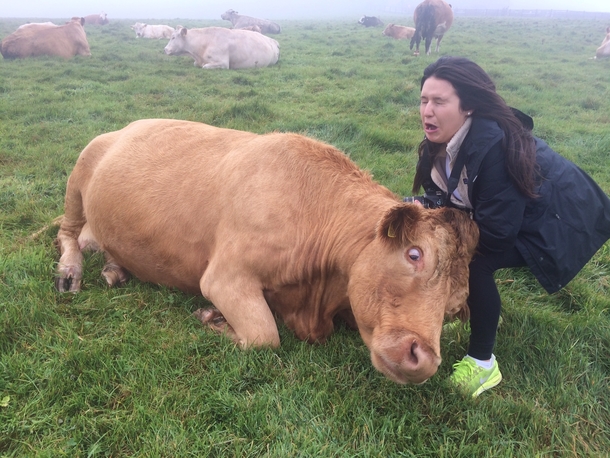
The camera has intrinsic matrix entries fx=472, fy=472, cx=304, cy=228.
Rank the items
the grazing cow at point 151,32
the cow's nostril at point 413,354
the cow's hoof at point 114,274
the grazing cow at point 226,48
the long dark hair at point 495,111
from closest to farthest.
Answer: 1. the cow's nostril at point 413,354
2. the long dark hair at point 495,111
3. the cow's hoof at point 114,274
4. the grazing cow at point 226,48
5. the grazing cow at point 151,32

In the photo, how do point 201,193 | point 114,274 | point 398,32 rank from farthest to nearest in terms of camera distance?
point 398,32
point 114,274
point 201,193

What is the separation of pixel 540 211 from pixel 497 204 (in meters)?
0.40

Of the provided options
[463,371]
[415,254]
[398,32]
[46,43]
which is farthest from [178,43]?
[398,32]

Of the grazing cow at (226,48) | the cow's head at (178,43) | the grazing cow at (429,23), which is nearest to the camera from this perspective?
the grazing cow at (226,48)

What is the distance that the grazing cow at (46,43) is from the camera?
15.9m

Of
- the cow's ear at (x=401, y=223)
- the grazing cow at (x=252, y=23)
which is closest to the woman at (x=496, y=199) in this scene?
the cow's ear at (x=401, y=223)

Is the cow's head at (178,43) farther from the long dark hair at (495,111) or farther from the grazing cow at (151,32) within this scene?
the long dark hair at (495,111)

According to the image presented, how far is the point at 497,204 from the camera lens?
9.49ft

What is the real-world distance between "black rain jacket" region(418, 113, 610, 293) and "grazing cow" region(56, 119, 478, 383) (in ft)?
0.67

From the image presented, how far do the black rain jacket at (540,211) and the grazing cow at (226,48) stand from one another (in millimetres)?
14398

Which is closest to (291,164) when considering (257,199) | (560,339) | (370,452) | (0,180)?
(257,199)

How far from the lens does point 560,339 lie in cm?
340

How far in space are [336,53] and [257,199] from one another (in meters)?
17.4

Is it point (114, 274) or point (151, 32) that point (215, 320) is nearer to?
point (114, 274)
